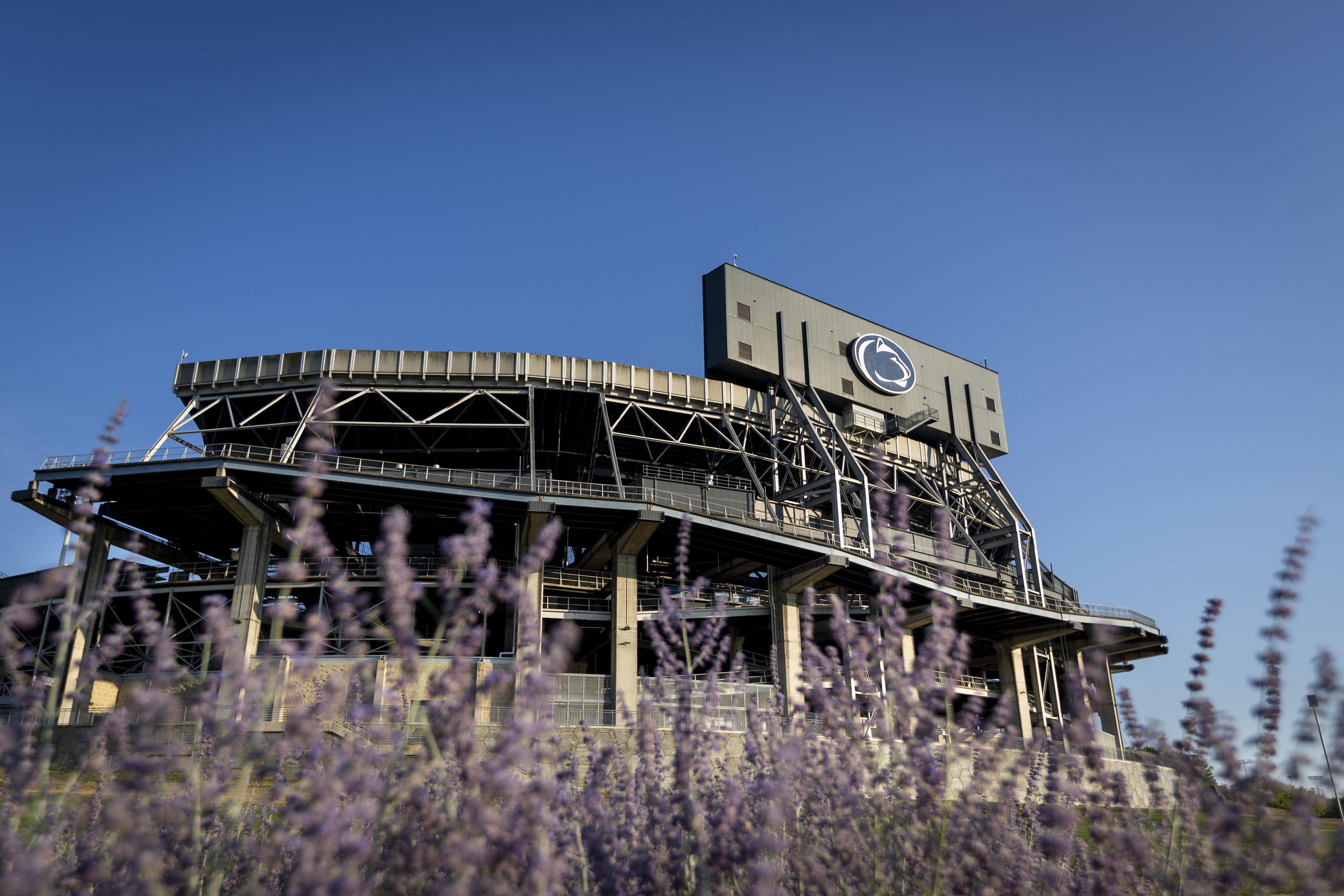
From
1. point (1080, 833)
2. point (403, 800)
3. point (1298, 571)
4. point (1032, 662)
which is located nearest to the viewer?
point (403, 800)

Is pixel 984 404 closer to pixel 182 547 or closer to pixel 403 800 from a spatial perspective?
pixel 182 547

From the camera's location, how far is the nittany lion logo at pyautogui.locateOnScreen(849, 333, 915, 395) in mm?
60719

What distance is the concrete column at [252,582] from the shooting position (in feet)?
128

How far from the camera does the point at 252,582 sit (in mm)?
39812

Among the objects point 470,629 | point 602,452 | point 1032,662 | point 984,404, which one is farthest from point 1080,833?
point 984,404

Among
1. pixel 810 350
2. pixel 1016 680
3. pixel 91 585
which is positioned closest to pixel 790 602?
pixel 810 350

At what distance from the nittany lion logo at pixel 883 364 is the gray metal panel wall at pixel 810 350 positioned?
1.19 ft

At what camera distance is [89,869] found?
15.1ft

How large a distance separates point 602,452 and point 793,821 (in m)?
47.6

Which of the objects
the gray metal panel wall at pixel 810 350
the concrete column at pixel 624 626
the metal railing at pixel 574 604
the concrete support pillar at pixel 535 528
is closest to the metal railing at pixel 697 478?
the gray metal panel wall at pixel 810 350

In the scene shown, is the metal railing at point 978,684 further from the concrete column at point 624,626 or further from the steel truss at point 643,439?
the concrete column at point 624,626

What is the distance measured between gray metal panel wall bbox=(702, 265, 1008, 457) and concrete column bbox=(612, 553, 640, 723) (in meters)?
17.2

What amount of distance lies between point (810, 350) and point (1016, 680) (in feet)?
80.9

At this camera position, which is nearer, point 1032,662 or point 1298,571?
point 1298,571
